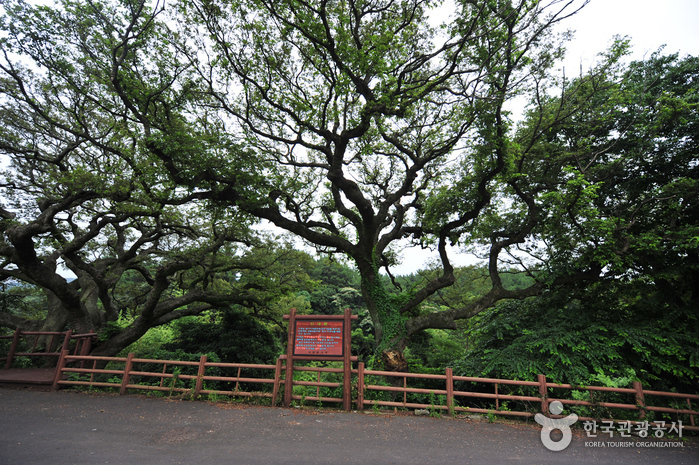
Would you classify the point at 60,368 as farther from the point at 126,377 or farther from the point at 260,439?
the point at 260,439

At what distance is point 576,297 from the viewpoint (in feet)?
32.0

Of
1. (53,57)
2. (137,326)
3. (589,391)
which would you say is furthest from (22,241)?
(589,391)

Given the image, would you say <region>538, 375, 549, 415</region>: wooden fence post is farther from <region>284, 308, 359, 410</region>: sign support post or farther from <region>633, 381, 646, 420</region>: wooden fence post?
<region>284, 308, 359, 410</region>: sign support post

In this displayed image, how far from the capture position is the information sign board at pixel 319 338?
7.16 metres

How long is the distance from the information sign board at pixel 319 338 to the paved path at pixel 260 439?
1249 mm

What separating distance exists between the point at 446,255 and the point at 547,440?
6.80m

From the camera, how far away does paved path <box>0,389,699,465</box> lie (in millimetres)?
4469

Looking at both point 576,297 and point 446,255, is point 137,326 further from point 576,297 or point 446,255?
point 576,297

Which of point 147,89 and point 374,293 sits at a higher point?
point 147,89

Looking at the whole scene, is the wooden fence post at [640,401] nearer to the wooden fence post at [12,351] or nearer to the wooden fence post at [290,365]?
the wooden fence post at [290,365]

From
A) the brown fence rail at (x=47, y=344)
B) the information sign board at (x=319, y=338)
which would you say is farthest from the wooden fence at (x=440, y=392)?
the brown fence rail at (x=47, y=344)

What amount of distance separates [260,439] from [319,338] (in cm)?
245

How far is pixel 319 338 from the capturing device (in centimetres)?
725

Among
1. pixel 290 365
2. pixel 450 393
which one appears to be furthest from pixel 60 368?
pixel 450 393
